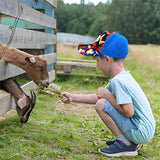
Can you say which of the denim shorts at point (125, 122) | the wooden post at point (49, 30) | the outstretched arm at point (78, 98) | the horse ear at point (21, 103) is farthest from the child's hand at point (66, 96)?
the wooden post at point (49, 30)

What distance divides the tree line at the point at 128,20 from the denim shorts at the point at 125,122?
104 ft

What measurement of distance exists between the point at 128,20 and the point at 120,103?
42.1 meters

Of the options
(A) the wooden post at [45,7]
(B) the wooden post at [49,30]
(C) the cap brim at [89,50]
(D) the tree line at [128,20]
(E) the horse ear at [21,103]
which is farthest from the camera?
(D) the tree line at [128,20]

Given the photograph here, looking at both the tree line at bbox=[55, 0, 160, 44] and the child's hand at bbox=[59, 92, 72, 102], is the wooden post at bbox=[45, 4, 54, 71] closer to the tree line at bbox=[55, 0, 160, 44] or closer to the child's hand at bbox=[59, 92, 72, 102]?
the child's hand at bbox=[59, 92, 72, 102]

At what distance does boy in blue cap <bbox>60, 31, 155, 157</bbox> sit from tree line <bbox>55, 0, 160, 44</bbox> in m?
31.7

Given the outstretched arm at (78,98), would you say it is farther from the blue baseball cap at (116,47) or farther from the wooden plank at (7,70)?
the wooden plank at (7,70)

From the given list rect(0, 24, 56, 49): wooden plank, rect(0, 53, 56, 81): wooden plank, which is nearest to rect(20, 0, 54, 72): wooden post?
rect(0, 24, 56, 49): wooden plank

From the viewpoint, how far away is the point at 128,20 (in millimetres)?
42594

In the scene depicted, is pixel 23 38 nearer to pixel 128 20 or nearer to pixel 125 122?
pixel 125 122

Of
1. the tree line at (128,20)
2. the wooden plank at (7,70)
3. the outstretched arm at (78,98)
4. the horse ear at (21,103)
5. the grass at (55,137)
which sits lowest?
the grass at (55,137)

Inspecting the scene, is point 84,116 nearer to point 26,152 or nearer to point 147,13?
point 26,152

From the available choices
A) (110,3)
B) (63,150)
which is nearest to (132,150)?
(63,150)

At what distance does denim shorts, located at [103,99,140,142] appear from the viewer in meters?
2.53

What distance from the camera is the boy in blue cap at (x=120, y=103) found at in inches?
96.0
